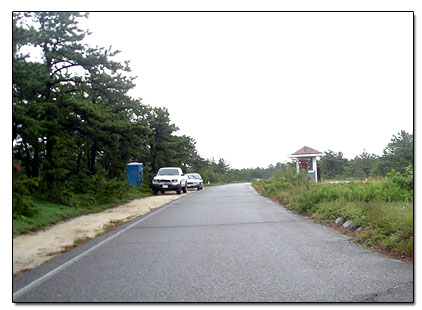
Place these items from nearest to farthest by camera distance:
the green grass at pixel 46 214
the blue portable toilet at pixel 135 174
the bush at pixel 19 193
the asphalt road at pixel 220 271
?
the bush at pixel 19 193
the asphalt road at pixel 220 271
the green grass at pixel 46 214
the blue portable toilet at pixel 135 174

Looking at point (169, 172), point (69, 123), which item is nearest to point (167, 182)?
point (169, 172)

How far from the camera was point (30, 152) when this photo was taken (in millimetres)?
5816

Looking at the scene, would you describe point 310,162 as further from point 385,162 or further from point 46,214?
point 46,214

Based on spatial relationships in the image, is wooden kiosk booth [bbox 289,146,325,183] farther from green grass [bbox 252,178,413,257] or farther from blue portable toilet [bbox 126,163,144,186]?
green grass [bbox 252,178,413,257]

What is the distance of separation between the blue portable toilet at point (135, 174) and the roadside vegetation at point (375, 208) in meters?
13.7

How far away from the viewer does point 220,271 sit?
17.3 ft

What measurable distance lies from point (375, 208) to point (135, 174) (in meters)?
20.2

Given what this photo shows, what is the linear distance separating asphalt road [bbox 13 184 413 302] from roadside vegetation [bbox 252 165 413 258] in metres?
0.44

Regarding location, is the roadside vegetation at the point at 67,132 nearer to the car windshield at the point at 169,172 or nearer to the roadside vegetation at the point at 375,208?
the roadside vegetation at the point at 375,208

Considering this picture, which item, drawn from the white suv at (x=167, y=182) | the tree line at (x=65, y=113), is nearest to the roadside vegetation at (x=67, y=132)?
the tree line at (x=65, y=113)

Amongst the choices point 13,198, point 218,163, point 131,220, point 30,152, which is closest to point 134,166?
point 131,220

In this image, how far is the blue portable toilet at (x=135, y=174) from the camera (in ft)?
87.6

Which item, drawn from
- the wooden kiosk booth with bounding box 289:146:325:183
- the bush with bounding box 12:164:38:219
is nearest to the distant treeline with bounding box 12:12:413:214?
the bush with bounding box 12:164:38:219

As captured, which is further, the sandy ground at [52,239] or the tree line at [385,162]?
the tree line at [385,162]
